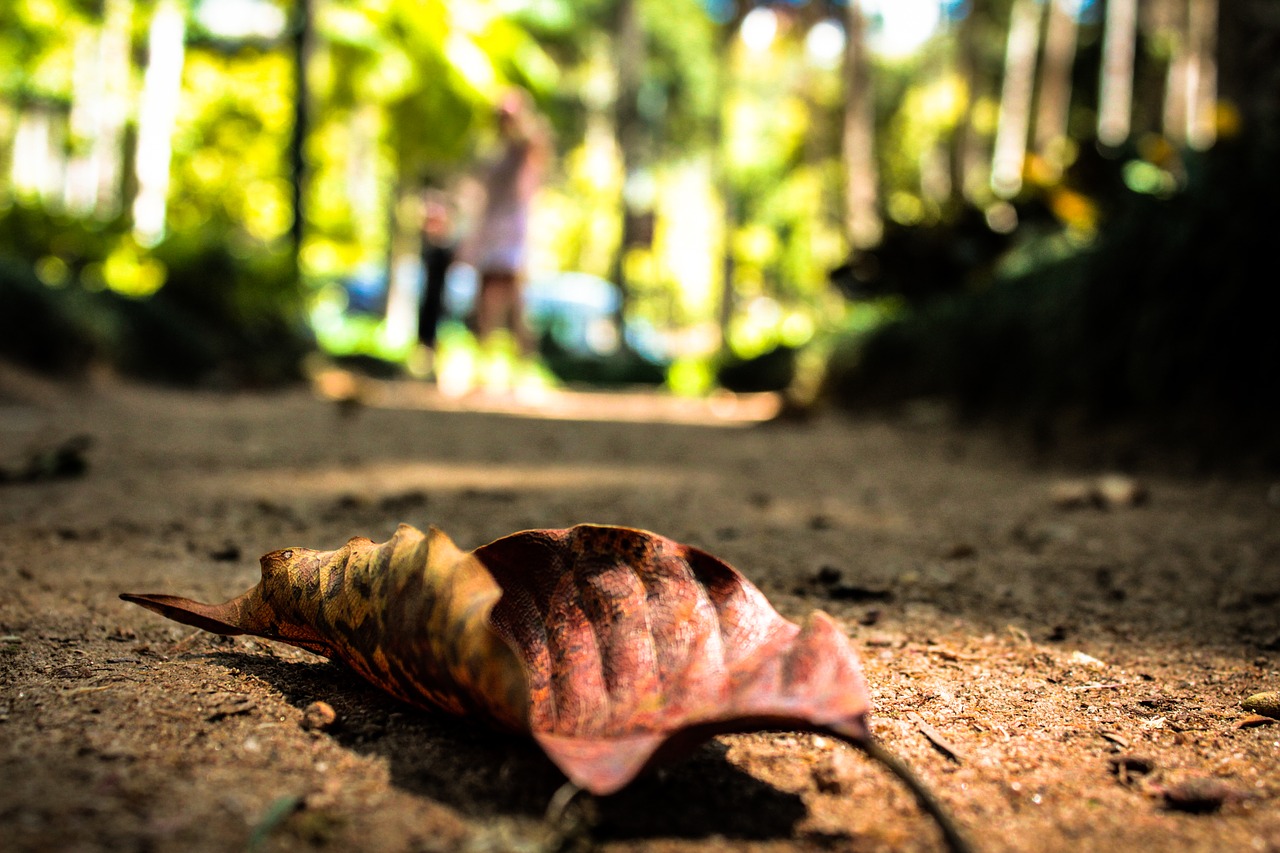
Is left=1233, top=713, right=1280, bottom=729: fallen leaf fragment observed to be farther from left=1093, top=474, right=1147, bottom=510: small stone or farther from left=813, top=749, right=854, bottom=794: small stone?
left=1093, top=474, right=1147, bottom=510: small stone

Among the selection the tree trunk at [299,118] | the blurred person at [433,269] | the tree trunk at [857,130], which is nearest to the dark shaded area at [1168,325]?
the tree trunk at [299,118]

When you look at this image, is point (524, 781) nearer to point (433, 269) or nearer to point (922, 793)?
point (922, 793)

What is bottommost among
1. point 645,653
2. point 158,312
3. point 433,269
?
point 645,653

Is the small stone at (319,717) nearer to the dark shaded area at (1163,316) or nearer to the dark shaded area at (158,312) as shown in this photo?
the dark shaded area at (1163,316)

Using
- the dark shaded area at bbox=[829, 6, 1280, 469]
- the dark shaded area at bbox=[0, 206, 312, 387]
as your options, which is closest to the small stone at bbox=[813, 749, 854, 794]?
the dark shaded area at bbox=[829, 6, 1280, 469]

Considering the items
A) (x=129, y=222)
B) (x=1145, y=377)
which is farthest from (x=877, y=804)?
(x=129, y=222)

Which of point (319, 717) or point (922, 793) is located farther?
point (319, 717)

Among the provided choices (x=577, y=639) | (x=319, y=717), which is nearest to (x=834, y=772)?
(x=577, y=639)
